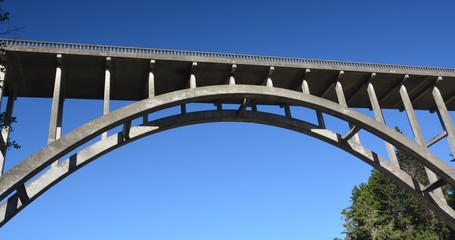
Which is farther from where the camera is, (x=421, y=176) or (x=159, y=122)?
(x=421, y=176)

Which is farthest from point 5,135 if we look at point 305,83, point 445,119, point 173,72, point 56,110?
point 445,119

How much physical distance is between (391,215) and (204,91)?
118ft

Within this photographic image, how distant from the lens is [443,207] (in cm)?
1984

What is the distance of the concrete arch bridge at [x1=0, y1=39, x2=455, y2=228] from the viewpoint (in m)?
16.4

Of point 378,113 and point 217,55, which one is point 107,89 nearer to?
point 217,55

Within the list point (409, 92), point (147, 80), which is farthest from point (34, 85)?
point (409, 92)

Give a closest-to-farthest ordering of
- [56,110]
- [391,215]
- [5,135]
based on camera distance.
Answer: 1. [56,110]
2. [5,135]
3. [391,215]

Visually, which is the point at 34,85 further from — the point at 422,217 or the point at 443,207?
the point at 422,217

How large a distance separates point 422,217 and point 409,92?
26636 mm

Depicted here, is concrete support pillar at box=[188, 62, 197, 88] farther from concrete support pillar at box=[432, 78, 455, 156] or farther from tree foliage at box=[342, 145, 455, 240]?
tree foliage at box=[342, 145, 455, 240]

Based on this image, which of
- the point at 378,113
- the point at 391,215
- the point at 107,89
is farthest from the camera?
the point at 391,215

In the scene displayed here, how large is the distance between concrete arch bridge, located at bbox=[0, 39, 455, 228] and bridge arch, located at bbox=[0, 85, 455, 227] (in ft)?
0.14

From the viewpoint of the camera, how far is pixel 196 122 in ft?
64.3

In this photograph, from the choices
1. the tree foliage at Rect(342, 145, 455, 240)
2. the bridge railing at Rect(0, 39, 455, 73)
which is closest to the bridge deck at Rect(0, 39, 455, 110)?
the bridge railing at Rect(0, 39, 455, 73)
